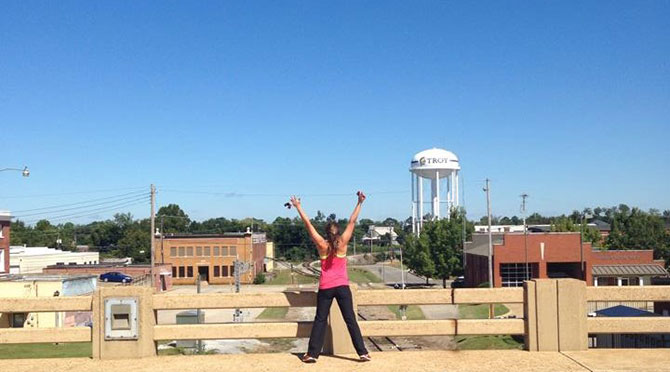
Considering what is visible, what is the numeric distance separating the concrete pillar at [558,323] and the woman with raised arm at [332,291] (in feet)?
7.32

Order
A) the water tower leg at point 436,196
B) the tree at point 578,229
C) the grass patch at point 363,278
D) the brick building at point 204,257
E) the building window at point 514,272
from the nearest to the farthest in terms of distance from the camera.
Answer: the building window at point 514,272
the tree at point 578,229
the grass patch at point 363,278
the brick building at point 204,257
the water tower leg at point 436,196

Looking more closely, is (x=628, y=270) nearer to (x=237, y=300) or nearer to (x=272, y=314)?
(x=272, y=314)

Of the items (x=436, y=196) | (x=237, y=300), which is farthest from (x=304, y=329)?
(x=436, y=196)

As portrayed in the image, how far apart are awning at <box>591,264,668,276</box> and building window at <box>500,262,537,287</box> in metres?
5.23

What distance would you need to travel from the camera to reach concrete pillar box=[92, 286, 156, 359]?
8.58 meters

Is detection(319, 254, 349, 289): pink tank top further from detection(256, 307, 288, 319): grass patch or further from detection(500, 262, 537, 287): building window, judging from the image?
detection(500, 262, 537, 287): building window

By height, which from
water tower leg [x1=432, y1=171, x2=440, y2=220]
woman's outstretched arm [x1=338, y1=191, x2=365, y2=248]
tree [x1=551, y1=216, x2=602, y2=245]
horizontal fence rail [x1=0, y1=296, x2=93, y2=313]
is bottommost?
tree [x1=551, y1=216, x2=602, y2=245]

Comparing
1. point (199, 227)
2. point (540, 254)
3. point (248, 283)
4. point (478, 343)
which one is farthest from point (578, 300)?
point (199, 227)

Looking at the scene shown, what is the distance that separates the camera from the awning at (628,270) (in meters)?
56.8

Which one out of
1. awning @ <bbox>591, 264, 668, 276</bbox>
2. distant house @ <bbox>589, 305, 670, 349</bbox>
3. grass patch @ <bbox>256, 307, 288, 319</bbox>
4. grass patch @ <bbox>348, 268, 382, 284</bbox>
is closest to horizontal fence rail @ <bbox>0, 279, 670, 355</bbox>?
distant house @ <bbox>589, 305, 670, 349</bbox>

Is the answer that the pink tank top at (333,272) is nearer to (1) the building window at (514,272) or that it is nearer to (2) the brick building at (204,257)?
(1) the building window at (514,272)

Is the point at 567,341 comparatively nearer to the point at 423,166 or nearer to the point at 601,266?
the point at 601,266

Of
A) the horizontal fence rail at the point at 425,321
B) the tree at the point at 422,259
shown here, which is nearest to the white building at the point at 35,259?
the tree at the point at 422,259

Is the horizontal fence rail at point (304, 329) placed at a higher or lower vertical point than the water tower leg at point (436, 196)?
lower
